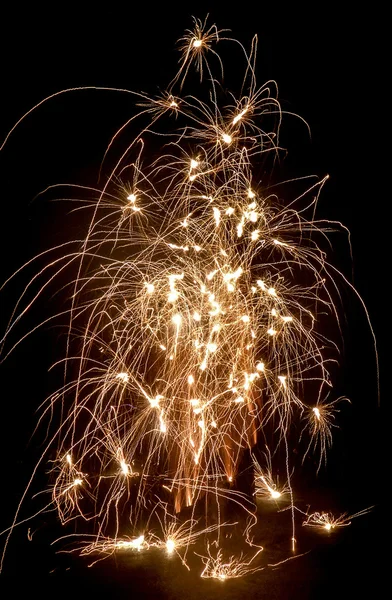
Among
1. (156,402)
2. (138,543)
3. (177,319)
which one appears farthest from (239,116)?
(138,543)

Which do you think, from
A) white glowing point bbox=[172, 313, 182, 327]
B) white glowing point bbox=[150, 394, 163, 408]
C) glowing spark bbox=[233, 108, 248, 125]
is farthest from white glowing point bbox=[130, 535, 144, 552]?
glowing spark bbox=[233, 108, 248, 125]

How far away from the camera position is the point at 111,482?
178 inches

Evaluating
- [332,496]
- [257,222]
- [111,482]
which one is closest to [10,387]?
[111,482]

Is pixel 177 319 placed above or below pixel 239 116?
below

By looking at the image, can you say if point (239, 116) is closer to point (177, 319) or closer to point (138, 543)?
point (177, 319)

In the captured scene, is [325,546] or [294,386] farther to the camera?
[294,386]

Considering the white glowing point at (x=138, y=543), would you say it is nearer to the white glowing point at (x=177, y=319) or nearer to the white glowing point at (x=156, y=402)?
the white glowing point at (x=156, y=402)

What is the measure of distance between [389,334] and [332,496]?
182cm

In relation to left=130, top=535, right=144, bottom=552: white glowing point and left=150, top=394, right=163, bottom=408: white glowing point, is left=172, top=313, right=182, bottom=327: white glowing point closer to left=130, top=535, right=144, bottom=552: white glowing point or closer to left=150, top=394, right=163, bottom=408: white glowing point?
left=150, top=394, right=163, bottom=408: white glowing point

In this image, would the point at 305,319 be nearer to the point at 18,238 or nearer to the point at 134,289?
the point at 134,289

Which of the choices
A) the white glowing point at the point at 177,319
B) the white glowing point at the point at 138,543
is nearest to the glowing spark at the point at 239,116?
the white glowing point at the point at 177,319

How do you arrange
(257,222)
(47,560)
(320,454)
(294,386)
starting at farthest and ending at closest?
(294,386) < (320,454) < (257,222) < (47,560)

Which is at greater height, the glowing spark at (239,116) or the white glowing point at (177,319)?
the glowing spark at (239,116)

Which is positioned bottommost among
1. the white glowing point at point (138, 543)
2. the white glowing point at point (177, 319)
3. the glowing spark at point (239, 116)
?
the white glowing point at point (138, 543)
